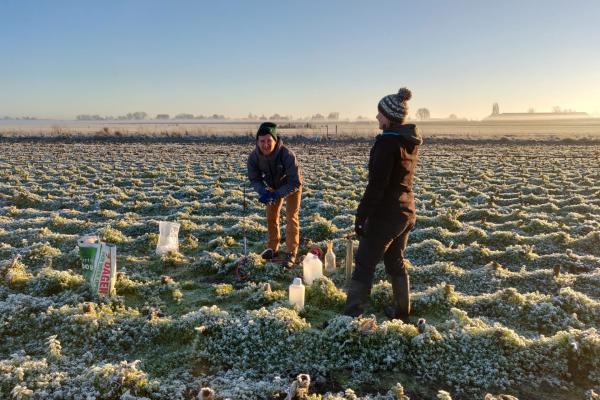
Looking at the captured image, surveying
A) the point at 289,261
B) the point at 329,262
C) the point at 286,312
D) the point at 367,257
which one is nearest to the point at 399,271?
the point at 367,257

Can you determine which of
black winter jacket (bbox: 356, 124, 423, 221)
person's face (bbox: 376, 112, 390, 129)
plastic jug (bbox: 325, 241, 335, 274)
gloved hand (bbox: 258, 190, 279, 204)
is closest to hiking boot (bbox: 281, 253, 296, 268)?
plastic jug (bbox: 325, 241, 335, 274)

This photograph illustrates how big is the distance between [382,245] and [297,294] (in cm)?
153

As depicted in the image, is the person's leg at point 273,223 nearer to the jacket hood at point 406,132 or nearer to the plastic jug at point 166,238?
the plastic jug at point 166,238

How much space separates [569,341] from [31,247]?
963 centimetres

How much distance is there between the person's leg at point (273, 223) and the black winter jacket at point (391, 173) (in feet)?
10.7

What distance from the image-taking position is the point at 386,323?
5367mm

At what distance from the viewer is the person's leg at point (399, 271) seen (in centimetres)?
593

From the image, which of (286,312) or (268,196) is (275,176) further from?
(286,312)

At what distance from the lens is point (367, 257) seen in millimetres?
5797

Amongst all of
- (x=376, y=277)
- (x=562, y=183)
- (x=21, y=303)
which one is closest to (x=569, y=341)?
(x=376, y=277)

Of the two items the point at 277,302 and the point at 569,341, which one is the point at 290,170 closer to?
the point at 277,302

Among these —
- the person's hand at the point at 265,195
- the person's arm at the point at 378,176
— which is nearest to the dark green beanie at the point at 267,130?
the person's hand at the point at 265,195

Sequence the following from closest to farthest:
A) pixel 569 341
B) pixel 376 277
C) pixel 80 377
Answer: pixel 80 377 < pixel 569 341 < pixel 376 277

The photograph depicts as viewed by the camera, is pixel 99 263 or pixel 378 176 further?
pixel 99 263
